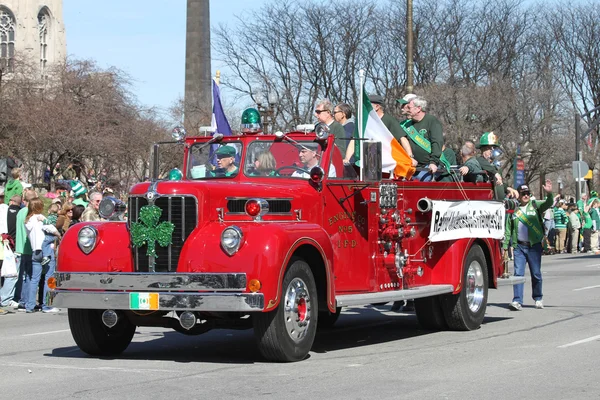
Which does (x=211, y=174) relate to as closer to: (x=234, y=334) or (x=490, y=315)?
(x=234, y=334)

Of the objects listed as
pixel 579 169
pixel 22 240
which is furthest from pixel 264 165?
pixel 579 169

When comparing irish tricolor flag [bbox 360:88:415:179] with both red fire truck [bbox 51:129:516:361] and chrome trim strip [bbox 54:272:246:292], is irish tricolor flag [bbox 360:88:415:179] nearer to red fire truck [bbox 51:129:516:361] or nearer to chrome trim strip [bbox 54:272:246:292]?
red fire truck [bbox 51:129:516:361]

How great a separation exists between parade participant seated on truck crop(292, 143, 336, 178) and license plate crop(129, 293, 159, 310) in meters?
2.23

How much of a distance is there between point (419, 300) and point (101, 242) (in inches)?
180

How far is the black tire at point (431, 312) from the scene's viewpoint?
44.7 feet

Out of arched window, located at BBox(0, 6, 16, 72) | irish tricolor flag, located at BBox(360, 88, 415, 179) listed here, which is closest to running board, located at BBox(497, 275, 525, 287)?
irish tricolor flag, located at BBox(360, 88, 415, 179)

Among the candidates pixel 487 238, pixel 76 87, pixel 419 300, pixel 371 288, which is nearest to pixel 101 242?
pixel 371 288

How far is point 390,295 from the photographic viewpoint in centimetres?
1180

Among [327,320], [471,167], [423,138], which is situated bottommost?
[327,320]

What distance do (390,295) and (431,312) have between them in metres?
2.00

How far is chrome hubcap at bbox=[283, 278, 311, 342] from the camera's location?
34.0ft

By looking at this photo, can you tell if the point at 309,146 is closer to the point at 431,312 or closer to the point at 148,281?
the point at 148,281

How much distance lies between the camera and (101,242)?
10727 mm

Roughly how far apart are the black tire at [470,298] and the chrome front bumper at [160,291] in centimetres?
Result: 422
